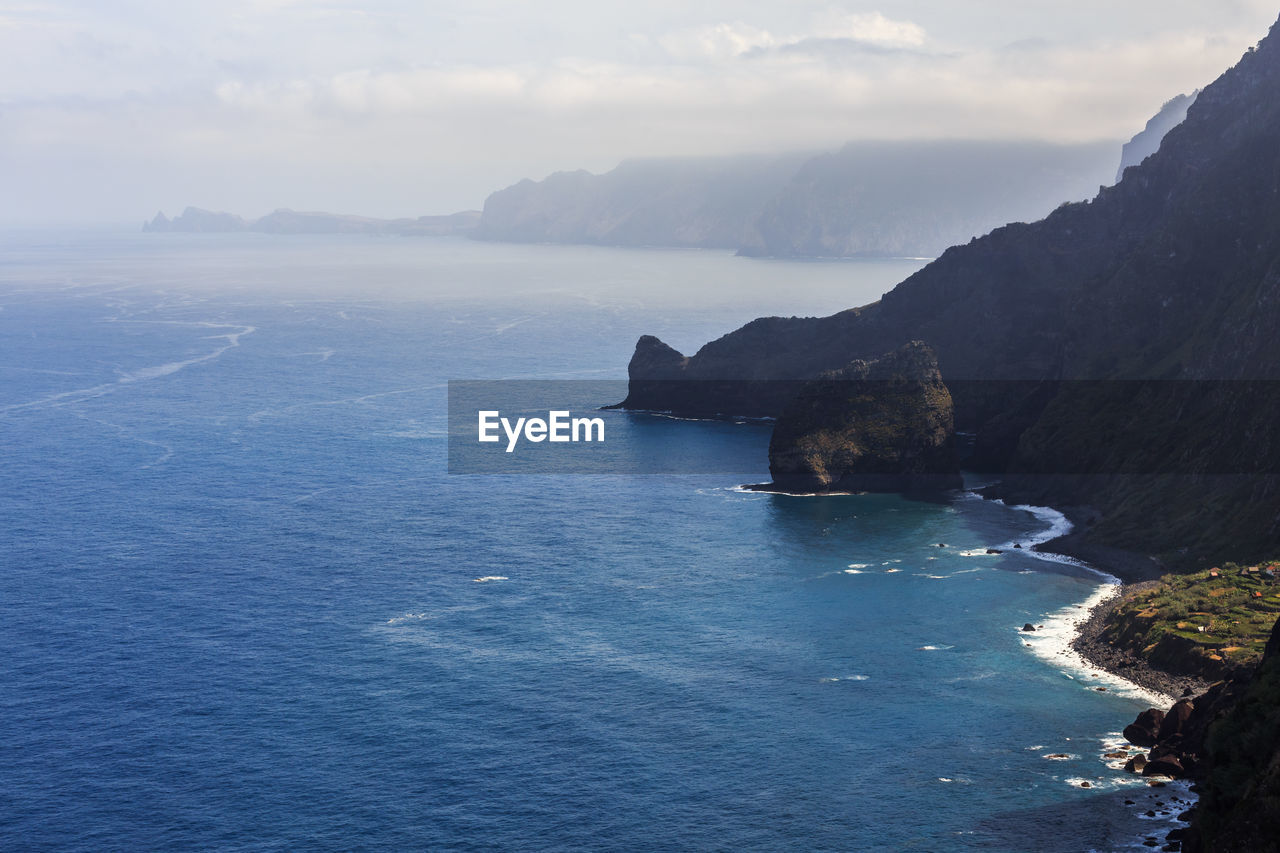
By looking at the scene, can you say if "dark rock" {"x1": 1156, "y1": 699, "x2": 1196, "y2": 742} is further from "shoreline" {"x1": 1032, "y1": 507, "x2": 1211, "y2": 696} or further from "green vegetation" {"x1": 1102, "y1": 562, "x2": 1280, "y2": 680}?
"green vegetation" {"x1": 1102, "y1": 562, "x2": 1280, "y2": 680}

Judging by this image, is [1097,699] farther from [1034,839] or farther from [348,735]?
[348,735]

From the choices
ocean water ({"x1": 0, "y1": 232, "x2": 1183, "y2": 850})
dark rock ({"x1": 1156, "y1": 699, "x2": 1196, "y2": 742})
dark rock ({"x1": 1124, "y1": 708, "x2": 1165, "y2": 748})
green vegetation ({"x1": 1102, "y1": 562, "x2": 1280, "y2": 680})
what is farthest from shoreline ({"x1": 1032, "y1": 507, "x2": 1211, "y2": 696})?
dark rock ({"x1": 1156, "y1": 699, "x2": 1196, "y2": 742})

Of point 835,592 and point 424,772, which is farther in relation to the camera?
point 835,592

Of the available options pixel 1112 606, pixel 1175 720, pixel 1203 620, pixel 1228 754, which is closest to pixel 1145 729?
pixel 1175 720

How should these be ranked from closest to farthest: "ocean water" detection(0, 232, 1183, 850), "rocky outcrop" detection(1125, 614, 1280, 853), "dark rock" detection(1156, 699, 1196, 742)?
"rocky outcrop" detection(1125, 614, 1280, 853), "ocean water" detection(0, 232, 1183, 850), "dark rock" detection(1156, 699, 1196, 742)

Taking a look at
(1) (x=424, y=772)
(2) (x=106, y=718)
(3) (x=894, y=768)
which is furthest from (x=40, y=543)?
(3) (x=894, y=768)

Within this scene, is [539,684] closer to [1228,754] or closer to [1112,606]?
[1228,754]

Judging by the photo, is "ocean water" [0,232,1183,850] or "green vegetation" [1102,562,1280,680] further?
"green vegetation" [1102,562,1280,680]

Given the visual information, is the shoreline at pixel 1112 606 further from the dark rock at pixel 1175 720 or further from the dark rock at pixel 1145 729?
the dark rock at pixel 1175 720

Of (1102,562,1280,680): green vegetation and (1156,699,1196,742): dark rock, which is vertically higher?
(1102,562,1280,680): green vegetation
